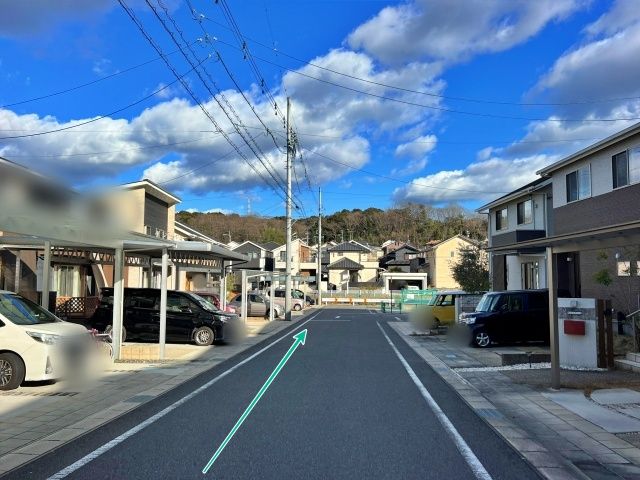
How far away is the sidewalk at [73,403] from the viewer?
6569 mm

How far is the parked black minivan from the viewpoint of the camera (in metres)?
17.6

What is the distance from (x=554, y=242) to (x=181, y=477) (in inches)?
280

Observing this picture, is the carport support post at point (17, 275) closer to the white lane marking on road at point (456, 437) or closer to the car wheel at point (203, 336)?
the car wheel at point (203, 336)

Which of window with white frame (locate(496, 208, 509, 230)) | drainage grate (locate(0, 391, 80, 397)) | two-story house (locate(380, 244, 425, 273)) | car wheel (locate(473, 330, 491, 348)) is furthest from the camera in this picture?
two-story house (locate(380, 244, 425, 273))

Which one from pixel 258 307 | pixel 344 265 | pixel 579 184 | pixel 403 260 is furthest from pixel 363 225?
pixel 579 184

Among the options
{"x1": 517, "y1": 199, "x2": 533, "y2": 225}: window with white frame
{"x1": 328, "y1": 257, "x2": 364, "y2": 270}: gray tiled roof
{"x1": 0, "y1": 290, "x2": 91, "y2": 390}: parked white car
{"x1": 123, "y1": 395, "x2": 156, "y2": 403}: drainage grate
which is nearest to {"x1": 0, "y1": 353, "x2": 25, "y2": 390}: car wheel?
{"x1": 0, "y1": 290, "x2": 91, "y2": 390}: parked white car

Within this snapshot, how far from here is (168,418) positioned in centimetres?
784

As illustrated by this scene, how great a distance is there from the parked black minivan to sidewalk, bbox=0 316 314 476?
8.34 meters

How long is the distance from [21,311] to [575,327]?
11170 mm

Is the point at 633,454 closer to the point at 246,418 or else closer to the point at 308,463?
the point at 308,463

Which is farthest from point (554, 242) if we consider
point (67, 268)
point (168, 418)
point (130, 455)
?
point (67, 268)

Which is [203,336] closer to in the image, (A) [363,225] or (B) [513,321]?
(B) [513,321]

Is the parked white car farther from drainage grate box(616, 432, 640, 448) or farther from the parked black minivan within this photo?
the parked black minivan

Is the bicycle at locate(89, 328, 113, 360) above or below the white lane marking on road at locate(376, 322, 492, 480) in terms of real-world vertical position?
above
